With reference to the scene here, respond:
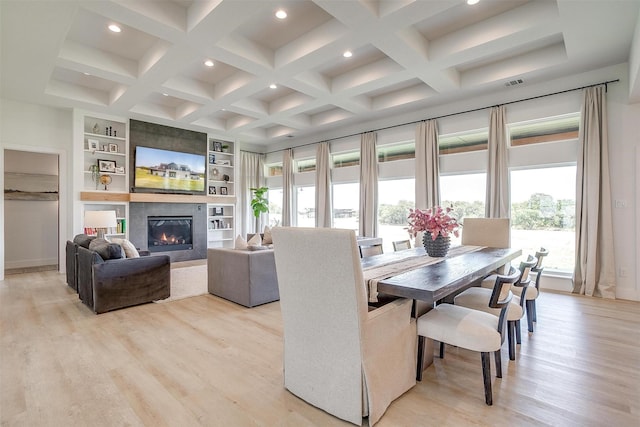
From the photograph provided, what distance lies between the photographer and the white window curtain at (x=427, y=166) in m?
5.54

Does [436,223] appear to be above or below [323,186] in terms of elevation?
below

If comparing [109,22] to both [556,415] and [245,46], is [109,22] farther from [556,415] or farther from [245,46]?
[556,415]

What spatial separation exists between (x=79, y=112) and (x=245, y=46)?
4.10m

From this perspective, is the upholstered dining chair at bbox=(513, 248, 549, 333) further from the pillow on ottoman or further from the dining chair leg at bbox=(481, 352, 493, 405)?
the pillow on ottoman

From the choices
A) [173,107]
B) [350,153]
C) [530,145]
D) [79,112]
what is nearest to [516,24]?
[530,145]

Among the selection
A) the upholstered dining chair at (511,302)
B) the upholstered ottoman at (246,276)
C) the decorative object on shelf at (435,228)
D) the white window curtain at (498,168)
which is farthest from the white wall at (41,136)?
the white window curtain at (498,168)

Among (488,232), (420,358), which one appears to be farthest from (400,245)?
(420,358)

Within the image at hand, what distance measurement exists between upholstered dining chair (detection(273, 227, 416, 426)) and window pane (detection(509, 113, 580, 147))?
13.9ft

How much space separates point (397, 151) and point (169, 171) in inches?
201

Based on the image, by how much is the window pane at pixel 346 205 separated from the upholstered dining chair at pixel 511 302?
4530 mm

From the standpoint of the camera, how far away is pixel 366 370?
5.39 ft

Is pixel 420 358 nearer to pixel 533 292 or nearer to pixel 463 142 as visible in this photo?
pixel 533 292

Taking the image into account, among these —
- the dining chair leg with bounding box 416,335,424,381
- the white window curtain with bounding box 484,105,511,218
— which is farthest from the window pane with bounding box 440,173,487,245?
the dining chair leg with bounding box 416,335,424,381

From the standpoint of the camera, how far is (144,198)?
6520 mm
